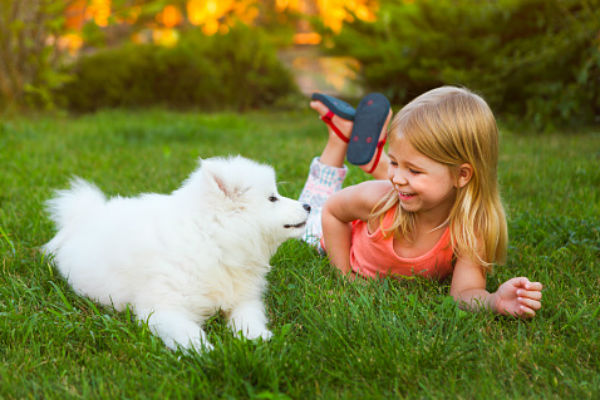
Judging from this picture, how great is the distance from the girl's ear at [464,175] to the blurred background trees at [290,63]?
143 inches

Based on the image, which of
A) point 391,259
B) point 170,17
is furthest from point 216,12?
point 391,259

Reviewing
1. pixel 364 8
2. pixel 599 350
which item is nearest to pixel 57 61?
pixel 364 8

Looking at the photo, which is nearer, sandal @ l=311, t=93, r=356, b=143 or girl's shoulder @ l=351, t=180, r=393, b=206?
girl's shoulder @ l=351, t=180, r=393, b=206

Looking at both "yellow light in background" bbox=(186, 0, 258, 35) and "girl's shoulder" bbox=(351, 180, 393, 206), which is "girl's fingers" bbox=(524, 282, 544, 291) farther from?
"yellow light in background" bbox=(186, 0, 258, 35)

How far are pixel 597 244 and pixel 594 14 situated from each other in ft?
12.6

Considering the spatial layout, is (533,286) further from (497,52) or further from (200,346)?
(497,52)

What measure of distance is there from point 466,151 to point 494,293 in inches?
22.1

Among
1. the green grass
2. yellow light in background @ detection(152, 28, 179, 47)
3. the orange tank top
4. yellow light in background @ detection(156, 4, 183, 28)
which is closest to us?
the green grass

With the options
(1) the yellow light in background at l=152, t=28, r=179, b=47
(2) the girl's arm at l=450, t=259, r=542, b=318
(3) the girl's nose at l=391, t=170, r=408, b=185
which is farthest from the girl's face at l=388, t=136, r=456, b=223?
(1) the yellow light in background at l=152, t=28, r=179, b=47

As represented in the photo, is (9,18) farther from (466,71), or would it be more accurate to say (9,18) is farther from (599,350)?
(599,350)

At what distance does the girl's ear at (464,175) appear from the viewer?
2.18 metres

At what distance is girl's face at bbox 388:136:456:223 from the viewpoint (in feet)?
7.00

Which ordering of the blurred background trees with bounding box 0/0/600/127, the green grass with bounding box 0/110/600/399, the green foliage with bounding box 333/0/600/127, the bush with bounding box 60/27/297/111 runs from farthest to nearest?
the bush with bounding box 60/27/297/111 → the blurred background trees with bounding box 0/0/600/127 → the green foliage with bounding box 333/0/600/127 → the green grass with bounding box 0/110/600/399

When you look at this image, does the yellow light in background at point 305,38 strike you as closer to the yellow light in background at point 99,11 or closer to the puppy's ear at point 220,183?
the yellow light in background at point 99,11
